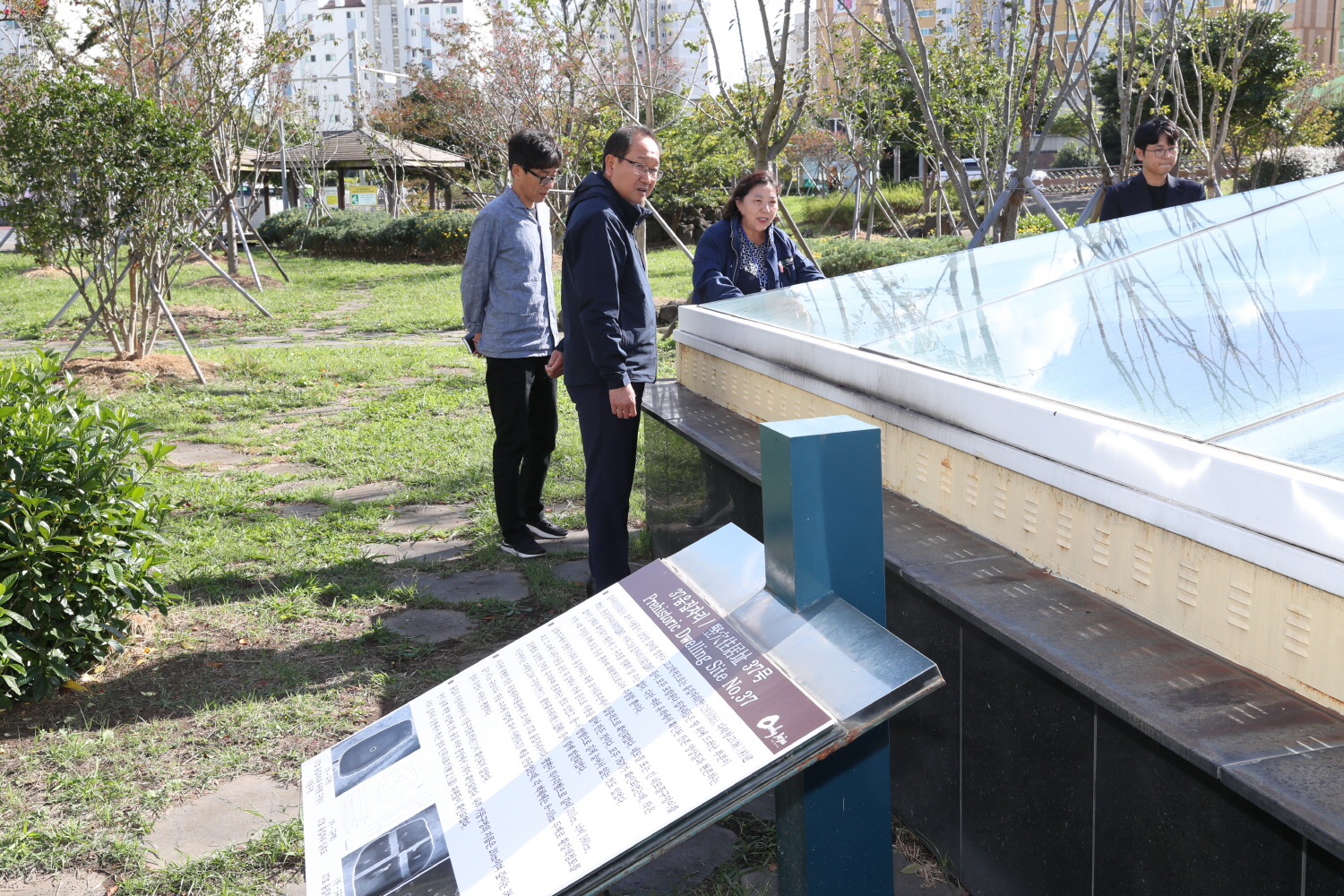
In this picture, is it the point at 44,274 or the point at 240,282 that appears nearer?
the point at 240,282

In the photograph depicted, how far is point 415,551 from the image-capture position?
475 centimetres

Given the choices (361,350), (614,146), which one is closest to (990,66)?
(361,350)

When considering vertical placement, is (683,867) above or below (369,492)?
below

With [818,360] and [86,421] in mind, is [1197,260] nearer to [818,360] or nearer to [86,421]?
[818,360]

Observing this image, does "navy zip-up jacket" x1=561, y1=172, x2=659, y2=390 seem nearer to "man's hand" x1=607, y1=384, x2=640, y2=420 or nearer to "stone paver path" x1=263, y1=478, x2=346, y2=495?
"man's hand" x1=607, y1=384, x2=640, y2=420

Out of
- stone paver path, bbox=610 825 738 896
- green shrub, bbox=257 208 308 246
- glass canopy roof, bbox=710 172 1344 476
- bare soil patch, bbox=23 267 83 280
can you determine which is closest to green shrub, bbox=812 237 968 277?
glass canopy roof, bbox=710 172 1344 476

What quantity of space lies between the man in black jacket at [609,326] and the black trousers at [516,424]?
840mm

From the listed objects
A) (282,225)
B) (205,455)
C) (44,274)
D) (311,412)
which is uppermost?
(282,225)

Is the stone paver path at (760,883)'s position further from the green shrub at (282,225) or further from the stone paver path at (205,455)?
the green shrub at (282,225)

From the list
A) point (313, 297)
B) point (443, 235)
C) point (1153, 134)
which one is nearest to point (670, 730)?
point (1153, 134)

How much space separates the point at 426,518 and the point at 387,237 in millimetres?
19244

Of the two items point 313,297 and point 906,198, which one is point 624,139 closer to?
point 313,297

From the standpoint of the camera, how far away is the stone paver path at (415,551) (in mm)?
4637

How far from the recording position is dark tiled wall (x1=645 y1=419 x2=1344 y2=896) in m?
1.52
